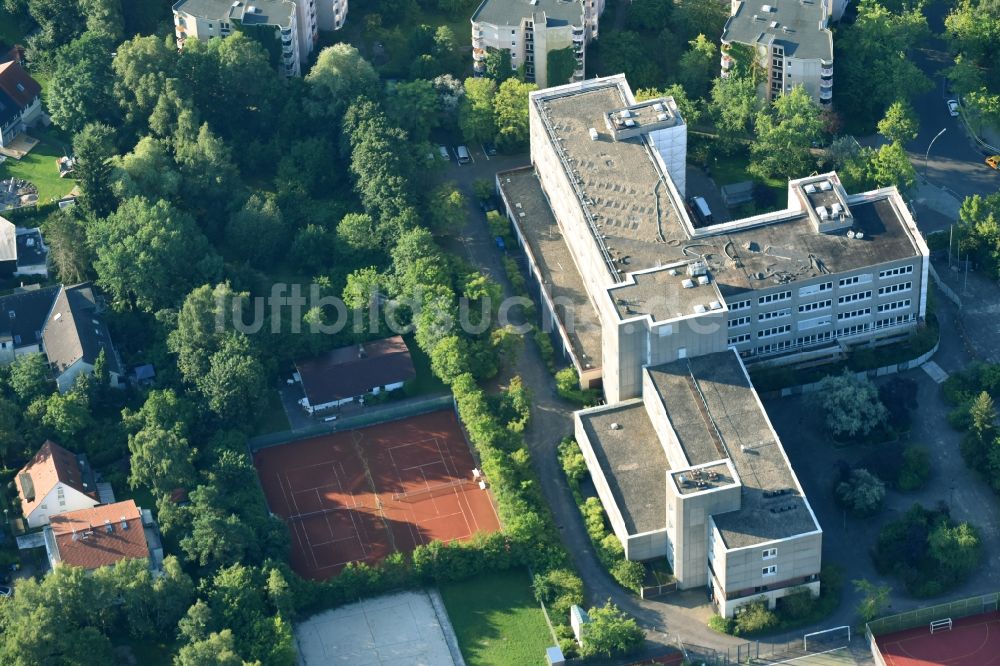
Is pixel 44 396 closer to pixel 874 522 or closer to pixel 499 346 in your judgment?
pixel 499 346

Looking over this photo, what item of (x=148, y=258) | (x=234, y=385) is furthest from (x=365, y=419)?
(x=148, y=258)

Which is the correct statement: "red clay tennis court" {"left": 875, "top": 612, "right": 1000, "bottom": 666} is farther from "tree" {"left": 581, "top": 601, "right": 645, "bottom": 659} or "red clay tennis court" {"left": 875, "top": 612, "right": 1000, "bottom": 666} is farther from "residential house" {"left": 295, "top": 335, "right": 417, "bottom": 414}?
"residential house" {"left": 295, "top": 335, "right": 417, "bottom": 414}

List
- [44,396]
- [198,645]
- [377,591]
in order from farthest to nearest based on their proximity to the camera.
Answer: [44,396] → [377,591] → [198,645]

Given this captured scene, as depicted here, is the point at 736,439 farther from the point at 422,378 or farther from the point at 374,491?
the point at 422,378

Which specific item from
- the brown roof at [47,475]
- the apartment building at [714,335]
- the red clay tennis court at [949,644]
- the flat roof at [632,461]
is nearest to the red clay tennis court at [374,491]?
the flat roof at [632,461]

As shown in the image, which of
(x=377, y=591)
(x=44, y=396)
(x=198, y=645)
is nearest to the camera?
(x=198, y=645)

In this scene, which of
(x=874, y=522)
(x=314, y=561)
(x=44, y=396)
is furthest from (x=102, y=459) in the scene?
(x=874, y=522)

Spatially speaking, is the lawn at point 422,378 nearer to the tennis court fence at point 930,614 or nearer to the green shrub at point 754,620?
the green shrub at point 754,620
